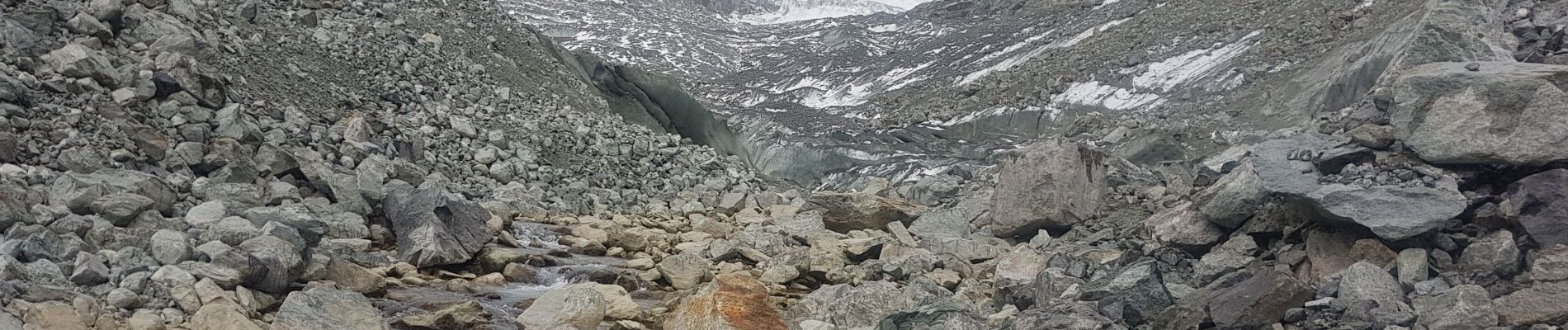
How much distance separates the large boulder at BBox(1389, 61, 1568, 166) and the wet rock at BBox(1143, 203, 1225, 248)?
61.8 inches

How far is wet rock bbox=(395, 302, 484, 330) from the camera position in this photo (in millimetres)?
6738

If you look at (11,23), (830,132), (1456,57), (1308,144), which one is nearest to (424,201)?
(11,23)

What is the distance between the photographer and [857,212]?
43.2 feet

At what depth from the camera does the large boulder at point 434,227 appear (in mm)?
8961

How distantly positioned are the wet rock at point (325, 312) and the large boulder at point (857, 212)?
736 cm

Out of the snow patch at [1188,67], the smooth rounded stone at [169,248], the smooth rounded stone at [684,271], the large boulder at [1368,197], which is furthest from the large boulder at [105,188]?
the snow patch at [1188,67]

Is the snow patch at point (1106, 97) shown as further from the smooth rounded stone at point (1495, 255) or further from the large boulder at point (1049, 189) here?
the smooth rounded stone at point (1495, 255)

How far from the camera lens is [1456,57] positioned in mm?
13414

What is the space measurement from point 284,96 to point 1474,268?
1226 centimetres

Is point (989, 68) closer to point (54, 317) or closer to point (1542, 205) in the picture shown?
point (1542, 205)

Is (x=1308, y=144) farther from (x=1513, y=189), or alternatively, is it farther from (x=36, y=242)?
(x=36, y=242)

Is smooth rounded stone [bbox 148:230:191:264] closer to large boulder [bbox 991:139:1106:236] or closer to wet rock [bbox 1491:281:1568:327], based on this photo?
wet rock [bbox 1491:281:1568:327]

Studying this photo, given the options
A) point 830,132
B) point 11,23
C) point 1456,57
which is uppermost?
point 11,23

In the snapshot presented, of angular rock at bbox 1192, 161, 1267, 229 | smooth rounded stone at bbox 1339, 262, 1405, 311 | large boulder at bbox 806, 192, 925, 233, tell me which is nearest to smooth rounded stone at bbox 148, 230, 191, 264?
smooth rounded stone at bbox 1339, 262, 1405, 311
